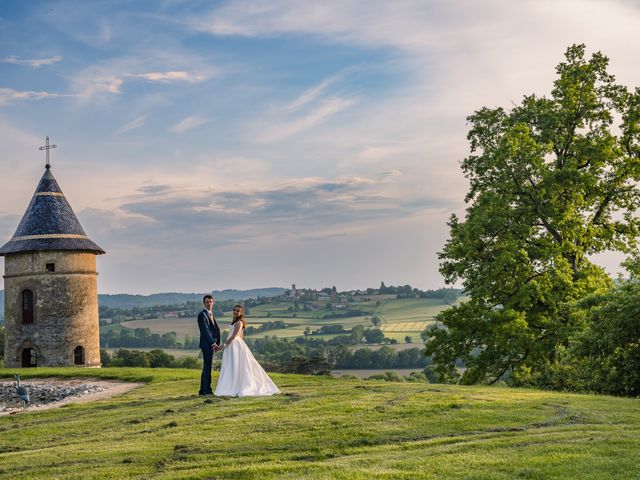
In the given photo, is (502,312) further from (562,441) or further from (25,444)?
(25,444)

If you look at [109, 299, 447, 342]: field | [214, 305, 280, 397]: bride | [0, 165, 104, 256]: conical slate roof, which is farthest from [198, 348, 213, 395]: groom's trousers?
[109, 299, 447, 342]: field

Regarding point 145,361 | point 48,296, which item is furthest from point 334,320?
point 48,296

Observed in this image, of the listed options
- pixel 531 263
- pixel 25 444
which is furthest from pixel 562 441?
pixel 531 263

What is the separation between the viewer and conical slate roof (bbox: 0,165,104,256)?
126ft

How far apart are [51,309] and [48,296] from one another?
709 millimetres

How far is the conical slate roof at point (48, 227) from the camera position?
38.4m

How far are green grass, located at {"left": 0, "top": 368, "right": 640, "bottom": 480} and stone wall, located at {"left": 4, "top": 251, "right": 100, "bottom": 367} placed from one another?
20136 millimetres

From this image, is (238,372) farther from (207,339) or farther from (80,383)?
(80,383)

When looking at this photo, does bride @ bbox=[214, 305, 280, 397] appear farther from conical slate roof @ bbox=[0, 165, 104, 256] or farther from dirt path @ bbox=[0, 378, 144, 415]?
conical slate roof @ bbox=[0, 165, 104, 256]

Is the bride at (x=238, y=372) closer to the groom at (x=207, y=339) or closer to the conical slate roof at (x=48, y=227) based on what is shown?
the groom at (x=207, y=339)

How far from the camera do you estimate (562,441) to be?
11.6m

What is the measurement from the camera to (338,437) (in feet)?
41.4

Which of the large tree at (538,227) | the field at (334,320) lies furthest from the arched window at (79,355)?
the field at (334,320)

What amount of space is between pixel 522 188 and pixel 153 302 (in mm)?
144303
